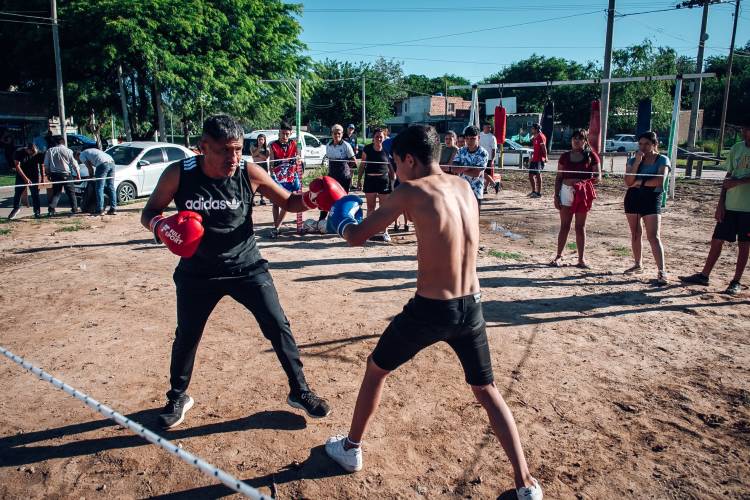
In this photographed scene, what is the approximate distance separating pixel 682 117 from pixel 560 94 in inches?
Answer: 473

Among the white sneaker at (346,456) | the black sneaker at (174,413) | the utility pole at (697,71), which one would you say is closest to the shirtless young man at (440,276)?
the white sneaker at (346,456)

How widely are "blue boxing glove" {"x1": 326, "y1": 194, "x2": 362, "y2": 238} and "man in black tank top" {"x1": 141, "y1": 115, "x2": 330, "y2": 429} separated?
60 centimetres

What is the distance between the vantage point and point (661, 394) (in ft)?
12.8

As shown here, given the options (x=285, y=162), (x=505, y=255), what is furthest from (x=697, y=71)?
(x=285, y=162)

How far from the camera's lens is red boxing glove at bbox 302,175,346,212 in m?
3.56

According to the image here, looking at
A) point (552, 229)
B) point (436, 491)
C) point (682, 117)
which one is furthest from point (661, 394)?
point (682, 117)

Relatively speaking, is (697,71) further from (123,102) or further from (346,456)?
(346,456)

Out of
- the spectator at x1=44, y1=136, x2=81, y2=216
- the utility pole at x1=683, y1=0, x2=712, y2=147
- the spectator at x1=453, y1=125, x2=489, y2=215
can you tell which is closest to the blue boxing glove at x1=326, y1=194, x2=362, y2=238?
the spectator at x1=453, y1=125, x2=489, y2=215

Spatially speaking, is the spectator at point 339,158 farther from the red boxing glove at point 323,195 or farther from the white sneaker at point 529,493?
the white sneaker at point 529,493

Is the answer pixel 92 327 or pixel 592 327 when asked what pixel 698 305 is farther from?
pixel 92 327

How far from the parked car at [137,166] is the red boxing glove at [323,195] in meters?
10.7

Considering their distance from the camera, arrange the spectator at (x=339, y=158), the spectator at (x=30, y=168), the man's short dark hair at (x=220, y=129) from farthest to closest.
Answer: the spectator at (x=30, y=168)
the spectator at (x=339, y=158)
the man's short dark hair at (x=220, y=129)

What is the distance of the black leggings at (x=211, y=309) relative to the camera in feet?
10.7

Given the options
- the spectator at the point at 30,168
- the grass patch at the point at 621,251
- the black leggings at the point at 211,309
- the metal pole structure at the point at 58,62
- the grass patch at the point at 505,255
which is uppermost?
the metal pole structure at the point at 58,62
